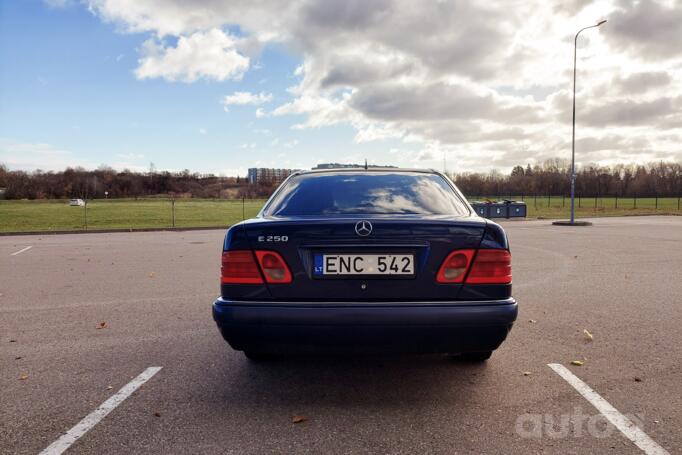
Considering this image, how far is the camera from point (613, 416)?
9.56 ft

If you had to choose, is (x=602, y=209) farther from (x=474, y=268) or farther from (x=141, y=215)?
(x=474, y=268)

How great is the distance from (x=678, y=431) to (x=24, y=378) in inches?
166

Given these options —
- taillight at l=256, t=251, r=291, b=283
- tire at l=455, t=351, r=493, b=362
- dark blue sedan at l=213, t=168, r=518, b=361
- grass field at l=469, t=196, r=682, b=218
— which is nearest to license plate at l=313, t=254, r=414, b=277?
dark blue sedan at l=213, t=168, r=518, b=361

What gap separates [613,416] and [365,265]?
1677 millimetres

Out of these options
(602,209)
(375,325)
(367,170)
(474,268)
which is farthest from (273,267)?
(602,209)

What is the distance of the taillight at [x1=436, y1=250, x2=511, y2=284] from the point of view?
3053mm

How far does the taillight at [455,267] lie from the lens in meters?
3.05

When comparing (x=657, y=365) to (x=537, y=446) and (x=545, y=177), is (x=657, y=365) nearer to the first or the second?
(x=537, y=446)

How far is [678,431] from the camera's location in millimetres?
2723

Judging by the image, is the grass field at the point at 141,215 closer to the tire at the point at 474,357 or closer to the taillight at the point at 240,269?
the tire at the point at 474,357

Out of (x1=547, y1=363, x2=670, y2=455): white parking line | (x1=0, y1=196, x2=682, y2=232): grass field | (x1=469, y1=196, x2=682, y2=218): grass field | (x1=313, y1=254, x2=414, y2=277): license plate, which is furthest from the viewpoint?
(x1=469, y1=196, x2=682, y2=218): grass field

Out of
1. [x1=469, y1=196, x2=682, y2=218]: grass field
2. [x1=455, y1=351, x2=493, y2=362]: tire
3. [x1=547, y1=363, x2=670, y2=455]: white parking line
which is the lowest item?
[x1=547, y1=363, x2=670, y2=455]: white parking line

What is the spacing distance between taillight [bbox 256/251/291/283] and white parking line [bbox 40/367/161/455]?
49.2 inches

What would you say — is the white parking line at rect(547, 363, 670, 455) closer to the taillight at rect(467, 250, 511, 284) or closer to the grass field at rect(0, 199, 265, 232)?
the taillight at rect(467, 250, 511, 284)
